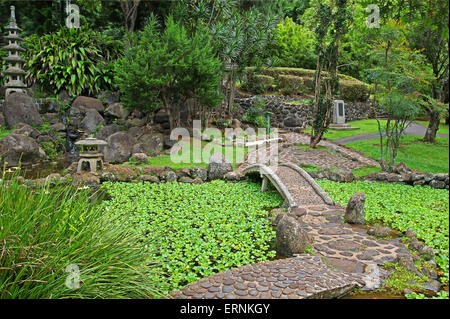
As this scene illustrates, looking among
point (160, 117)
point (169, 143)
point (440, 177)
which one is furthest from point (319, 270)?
point (160, 117)

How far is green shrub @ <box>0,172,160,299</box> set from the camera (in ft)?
8.00

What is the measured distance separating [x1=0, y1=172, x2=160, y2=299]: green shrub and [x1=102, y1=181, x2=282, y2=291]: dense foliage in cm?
52

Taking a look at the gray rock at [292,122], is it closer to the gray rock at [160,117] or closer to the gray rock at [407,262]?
the gray rock at [160,117]

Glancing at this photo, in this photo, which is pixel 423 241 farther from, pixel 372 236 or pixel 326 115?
pixel 326 115

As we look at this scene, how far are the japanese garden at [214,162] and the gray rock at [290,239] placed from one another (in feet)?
0.07

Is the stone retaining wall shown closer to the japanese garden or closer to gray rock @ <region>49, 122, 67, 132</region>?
the japanese garden

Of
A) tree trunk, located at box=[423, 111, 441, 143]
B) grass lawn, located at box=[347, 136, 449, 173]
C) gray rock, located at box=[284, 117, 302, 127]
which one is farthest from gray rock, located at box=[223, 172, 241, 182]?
gray rock, located at box=[284, 117, 302, 127]

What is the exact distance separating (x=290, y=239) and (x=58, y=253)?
3109 mm

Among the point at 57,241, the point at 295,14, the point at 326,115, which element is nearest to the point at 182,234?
A: the point at 57,241

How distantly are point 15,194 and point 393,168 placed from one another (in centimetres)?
952

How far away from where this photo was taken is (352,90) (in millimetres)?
20453

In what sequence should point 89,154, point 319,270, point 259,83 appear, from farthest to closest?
1. point 259,83
2. point 89,154
3. point 319,270

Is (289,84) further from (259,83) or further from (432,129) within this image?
(432,129)

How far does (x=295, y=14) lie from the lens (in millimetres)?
29531
